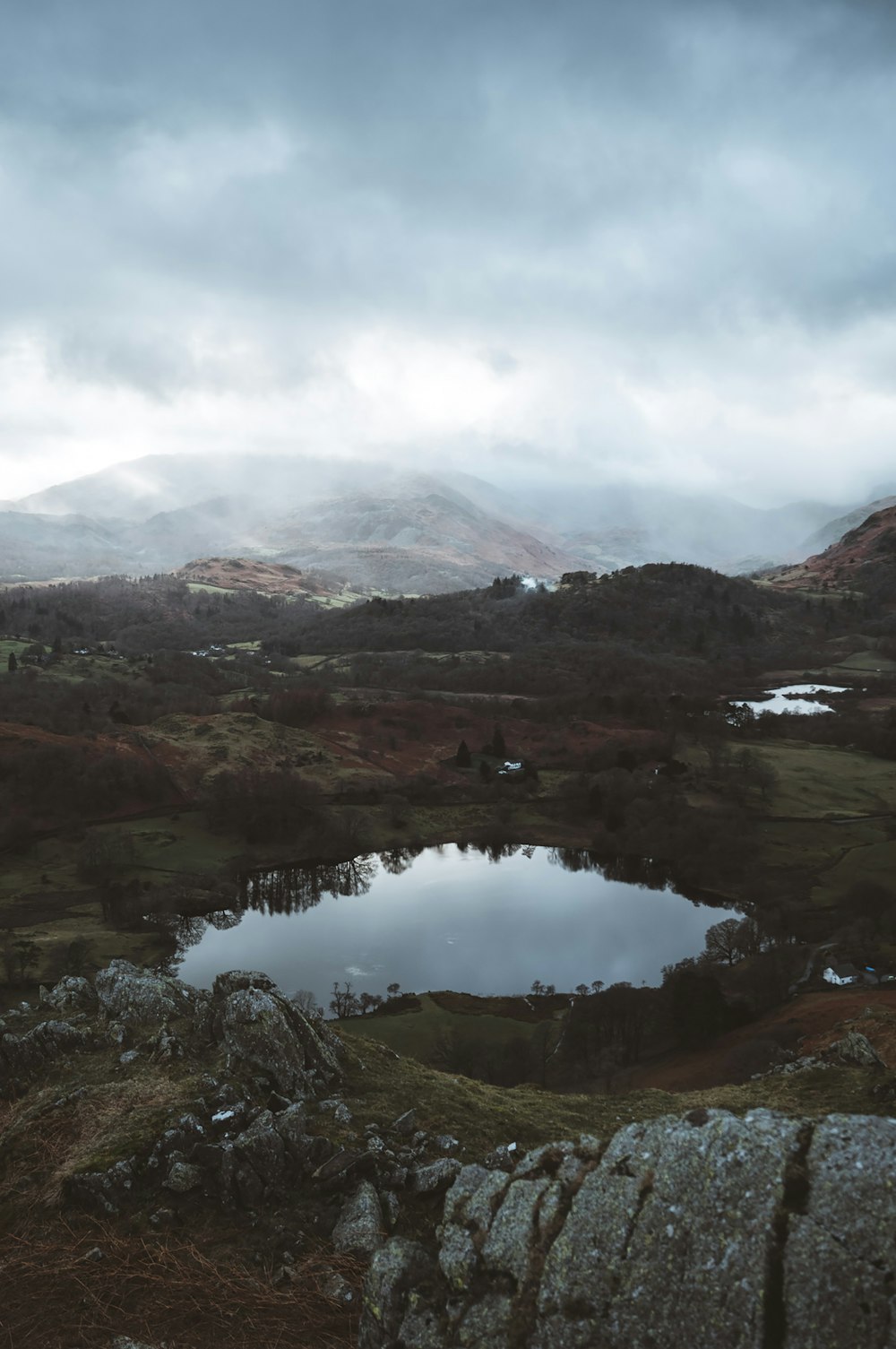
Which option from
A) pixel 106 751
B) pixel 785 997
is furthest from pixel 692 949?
pixel 106 751

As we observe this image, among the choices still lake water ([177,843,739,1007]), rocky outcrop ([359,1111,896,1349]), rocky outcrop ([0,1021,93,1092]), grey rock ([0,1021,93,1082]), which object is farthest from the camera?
still lake water ([177,843,739,1007])

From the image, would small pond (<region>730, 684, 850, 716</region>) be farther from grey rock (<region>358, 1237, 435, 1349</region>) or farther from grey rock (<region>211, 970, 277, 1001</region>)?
grey rock (<region>358, 1237, 435, 1349</region>)

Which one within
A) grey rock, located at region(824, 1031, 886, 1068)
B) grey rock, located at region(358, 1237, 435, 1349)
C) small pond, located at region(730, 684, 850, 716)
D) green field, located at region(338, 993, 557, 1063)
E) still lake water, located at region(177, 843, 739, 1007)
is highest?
grey rock, located at region(358, 1237, 435, 1349)

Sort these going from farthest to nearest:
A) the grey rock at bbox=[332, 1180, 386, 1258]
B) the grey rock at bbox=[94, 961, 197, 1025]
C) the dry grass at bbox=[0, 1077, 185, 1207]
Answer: the grey rock at bbox=[94, 961, 197, 1025], the dry grass at bbox=[0, 1077, 185, 1207], the grey rock at bbox=[332, 1180, 386, 1258]

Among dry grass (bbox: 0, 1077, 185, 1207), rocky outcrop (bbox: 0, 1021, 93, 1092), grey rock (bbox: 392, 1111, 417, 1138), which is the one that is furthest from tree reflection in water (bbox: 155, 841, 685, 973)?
grey rock (bbox: 392, 1111, 417, 1138)

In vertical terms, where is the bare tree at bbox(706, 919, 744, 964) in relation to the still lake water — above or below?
above

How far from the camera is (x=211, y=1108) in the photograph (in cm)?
1149

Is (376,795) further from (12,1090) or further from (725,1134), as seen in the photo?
(725,1134)

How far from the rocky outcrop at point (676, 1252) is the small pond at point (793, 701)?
391ft

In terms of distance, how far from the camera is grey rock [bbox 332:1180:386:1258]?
911 centimetres

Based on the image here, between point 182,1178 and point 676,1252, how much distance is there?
6764 mm

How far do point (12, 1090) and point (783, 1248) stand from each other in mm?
12543

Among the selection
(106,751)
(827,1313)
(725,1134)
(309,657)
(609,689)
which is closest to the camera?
(827,1313)

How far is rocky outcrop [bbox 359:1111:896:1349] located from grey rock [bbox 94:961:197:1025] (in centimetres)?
899
